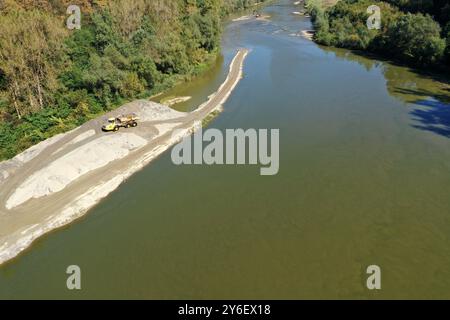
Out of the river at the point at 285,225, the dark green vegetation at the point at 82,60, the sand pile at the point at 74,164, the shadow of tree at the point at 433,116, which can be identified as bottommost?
the river at the point at 285,225

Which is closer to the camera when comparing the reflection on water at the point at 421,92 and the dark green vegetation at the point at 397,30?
the reflection on water at the point at 421,92

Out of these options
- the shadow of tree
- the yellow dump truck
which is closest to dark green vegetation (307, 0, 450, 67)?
the shadow of tree

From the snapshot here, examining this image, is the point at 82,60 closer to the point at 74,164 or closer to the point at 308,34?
the point at 74,164

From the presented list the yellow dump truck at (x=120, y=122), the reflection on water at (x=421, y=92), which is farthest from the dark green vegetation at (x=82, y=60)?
the reflection on water at (x=421, y=92)

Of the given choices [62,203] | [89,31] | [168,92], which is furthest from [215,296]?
[89,31]

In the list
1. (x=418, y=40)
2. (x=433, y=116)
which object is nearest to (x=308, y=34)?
(x=418, y=40)

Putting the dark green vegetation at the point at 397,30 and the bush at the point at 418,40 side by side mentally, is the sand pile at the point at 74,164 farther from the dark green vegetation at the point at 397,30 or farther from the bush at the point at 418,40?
the dark green vegetation at the point at 397,30
